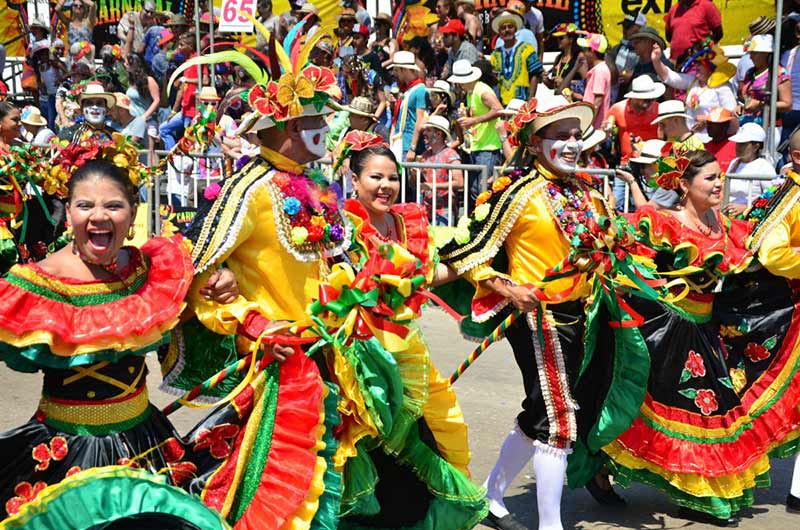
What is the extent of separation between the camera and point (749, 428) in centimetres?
618

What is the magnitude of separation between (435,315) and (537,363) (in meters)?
5.46

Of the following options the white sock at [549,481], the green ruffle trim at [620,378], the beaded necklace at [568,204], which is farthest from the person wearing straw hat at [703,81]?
the white sock at [549,481]

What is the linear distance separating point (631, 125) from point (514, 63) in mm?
2275

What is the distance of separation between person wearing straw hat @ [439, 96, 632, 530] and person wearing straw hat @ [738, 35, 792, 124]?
500 cm

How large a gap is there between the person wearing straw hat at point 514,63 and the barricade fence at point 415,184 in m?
1.70

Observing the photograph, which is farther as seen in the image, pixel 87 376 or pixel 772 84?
pixel 772 84

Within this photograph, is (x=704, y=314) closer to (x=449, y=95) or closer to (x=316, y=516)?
(x=316, y=516)

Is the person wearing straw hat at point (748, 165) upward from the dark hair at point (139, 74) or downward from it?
downward

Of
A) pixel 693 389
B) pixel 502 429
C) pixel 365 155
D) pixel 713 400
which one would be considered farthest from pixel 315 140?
pixel 502 429

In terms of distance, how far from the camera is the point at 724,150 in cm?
991

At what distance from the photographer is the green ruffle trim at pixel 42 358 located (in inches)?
151

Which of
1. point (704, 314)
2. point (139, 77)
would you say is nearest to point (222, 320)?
point (704, 314)

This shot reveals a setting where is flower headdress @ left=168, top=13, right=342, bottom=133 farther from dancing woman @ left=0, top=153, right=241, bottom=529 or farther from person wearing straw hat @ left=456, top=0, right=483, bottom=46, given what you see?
person wearing straw hat @ left=456, top=0, right=483, bottom=46

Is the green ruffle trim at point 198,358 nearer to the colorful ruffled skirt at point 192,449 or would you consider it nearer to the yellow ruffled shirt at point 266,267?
the yellow ruffled shirt at point 266,267
